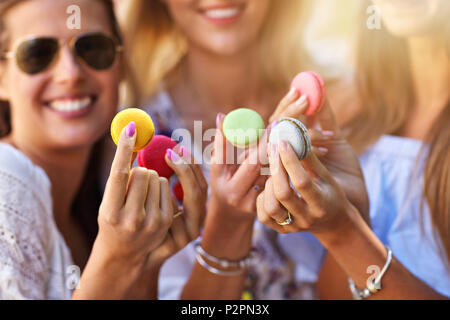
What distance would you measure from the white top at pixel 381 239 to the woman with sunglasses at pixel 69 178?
1.09 feet

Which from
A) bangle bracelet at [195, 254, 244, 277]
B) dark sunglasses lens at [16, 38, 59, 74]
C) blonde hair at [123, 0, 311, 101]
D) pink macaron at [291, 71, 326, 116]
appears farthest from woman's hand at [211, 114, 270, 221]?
blonde hair at [123, 0, 311, 101]

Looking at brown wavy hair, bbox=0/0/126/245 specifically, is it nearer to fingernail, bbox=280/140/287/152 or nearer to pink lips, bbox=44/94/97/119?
pink lips, bbox=44/94/97/119

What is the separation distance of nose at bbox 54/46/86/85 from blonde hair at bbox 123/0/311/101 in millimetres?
480

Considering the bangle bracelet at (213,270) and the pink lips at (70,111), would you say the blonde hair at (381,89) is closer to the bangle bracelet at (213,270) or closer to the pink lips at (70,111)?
the bangle bracelet at (213,270)

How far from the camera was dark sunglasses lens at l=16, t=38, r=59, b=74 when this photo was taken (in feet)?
4.41

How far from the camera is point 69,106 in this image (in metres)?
1.41

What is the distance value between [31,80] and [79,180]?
0.38 metres

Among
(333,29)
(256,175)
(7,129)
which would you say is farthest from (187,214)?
(333,29)

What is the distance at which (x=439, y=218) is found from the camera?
1.30 meters

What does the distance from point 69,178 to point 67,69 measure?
0.37 m

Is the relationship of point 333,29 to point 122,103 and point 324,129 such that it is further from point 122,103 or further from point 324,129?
point 324,129

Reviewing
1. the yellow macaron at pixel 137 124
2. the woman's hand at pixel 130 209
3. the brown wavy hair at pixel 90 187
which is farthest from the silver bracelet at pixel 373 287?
the brown wavy hair at pixel 90 187

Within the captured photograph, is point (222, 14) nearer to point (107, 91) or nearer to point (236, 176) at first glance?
point (107, 91)

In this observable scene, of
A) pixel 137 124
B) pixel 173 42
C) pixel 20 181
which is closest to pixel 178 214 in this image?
pixel 137 124
